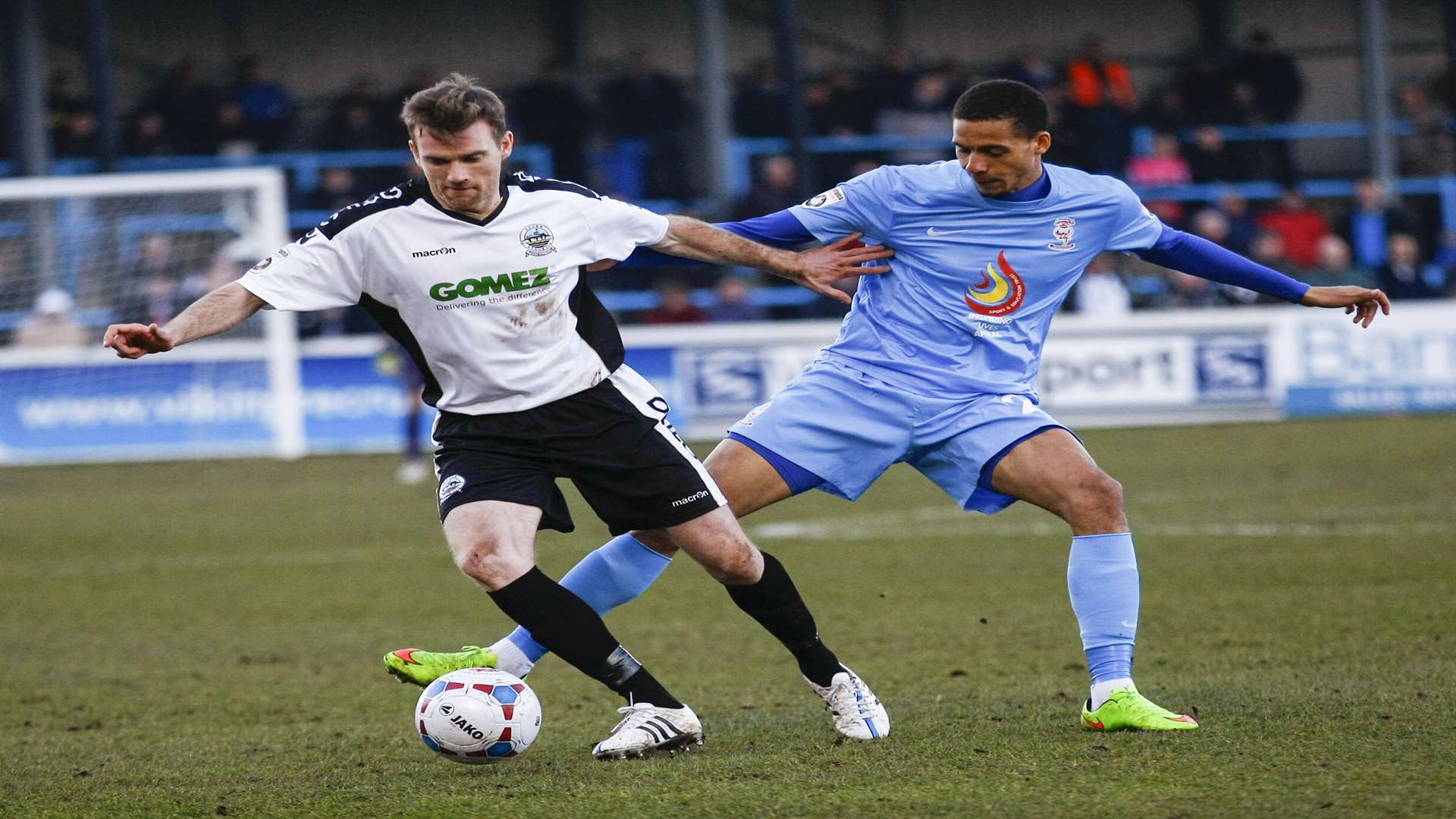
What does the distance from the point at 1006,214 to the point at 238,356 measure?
1370 centimetres

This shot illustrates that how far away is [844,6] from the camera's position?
86.4ft

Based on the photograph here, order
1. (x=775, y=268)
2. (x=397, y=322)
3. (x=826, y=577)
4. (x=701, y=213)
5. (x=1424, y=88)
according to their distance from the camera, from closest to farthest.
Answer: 1. (x=397, y=322)
2. (x=775, y=268)
3. (x=826, y=577)
4. (x=701, y=213)
5. (x=1424, y=88)

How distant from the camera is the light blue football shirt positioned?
231 inches

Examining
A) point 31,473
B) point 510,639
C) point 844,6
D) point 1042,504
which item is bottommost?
point 31,473

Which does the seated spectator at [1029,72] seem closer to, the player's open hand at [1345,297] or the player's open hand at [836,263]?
the player's open hand at [1345,297]

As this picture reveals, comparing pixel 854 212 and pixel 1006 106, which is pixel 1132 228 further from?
pixel 854 212

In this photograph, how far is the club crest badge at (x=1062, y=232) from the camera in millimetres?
5875

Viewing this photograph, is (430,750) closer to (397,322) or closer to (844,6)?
(397,322)

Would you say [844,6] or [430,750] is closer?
[430,750]

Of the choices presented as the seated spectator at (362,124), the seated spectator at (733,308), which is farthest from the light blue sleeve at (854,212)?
the seated spectator at (362,124)

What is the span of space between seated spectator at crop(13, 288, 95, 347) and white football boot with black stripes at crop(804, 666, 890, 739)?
46.9 feet

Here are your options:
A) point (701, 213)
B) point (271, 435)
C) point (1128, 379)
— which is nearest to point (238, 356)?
point (271, 435)

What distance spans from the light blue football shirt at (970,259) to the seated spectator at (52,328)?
543 inches

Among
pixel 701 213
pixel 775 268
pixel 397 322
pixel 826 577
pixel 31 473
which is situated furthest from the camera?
pixel 701 213
